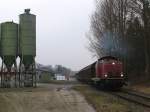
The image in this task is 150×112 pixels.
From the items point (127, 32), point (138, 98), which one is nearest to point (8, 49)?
point (127, 32)

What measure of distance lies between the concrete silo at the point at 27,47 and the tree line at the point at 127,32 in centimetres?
1332

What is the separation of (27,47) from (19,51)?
153 centimetres

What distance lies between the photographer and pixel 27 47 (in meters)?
51.3

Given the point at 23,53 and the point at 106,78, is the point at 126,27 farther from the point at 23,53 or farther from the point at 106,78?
the point at 106,78

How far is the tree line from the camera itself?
157 ft

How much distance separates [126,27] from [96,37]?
12.8m

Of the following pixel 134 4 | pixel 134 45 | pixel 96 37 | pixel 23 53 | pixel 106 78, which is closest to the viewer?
pixel 106 78

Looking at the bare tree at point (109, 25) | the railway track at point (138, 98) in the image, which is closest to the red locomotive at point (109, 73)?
the railway track at point (138, 98)

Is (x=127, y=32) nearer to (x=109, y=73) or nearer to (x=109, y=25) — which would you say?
(x=109, y=25)

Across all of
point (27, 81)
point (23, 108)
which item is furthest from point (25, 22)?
point (23, 108)

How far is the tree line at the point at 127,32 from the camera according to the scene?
47.9m

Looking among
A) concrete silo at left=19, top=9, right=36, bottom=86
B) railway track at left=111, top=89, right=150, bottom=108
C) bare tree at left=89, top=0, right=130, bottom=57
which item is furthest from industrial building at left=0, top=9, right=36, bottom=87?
railway track at left=111, top=89, right=150, bottom=108

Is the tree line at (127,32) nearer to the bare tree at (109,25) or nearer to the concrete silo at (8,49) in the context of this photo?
the bare tree at (109,25)

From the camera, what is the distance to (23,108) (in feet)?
A: 69.3
